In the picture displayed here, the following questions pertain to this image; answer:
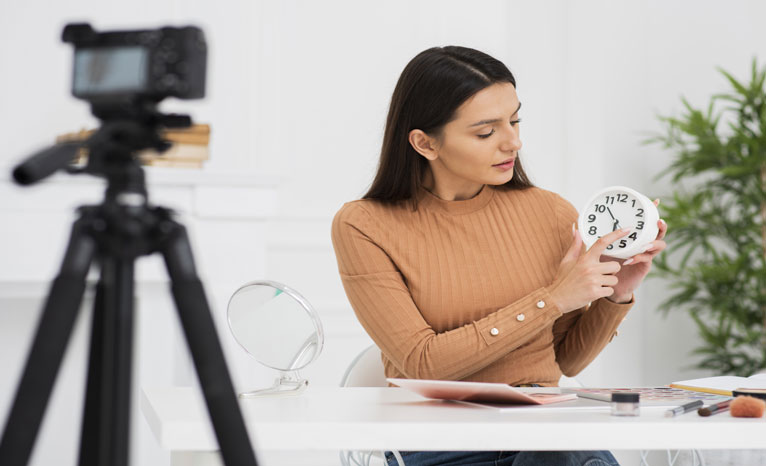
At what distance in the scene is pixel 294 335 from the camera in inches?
55.1

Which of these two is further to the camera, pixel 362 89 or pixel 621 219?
pixel 362 89

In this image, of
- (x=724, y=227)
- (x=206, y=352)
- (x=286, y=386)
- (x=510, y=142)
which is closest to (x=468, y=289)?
(x=510, y=142)

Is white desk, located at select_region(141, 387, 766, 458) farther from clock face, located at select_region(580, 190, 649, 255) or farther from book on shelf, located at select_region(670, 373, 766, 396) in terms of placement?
clock face, located at select_region(580, 190, 649, 255)

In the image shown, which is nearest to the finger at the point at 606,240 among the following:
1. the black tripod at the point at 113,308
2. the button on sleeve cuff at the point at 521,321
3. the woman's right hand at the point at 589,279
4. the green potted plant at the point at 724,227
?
the woman's right hand at the point at 589,279

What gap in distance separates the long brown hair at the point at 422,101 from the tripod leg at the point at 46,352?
3.61 ft

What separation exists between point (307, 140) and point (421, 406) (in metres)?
1.97

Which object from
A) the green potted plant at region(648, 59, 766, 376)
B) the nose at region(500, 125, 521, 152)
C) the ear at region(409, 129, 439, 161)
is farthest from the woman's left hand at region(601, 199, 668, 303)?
the green potted plant at region(648, 59, 766, 376)

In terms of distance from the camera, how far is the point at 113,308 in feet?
2.52

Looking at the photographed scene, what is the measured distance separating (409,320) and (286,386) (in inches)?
12.8

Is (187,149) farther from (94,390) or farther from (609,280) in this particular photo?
(94,390)

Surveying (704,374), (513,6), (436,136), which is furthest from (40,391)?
(704,374)

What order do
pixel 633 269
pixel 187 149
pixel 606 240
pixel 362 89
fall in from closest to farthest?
1. pixel 606 240
2. pixel 633 269
3. pixel 187 149
4. pixel 362 89

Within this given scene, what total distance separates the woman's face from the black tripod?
3.18 ft

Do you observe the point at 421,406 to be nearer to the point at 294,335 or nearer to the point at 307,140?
the point at 294,335
